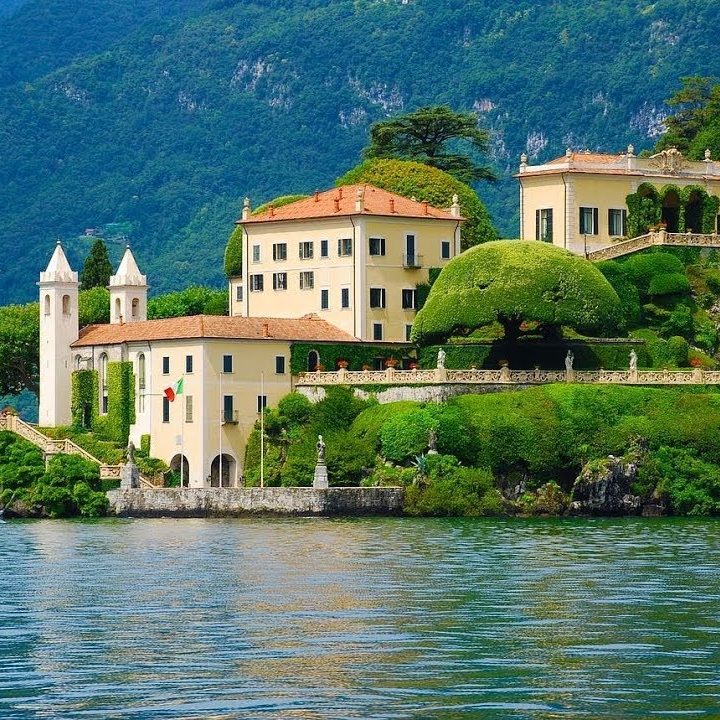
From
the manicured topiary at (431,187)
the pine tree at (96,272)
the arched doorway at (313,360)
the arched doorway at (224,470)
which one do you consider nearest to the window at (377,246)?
the arched doorway at (313,360)

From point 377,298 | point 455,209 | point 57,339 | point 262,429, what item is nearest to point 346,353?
point 377,298

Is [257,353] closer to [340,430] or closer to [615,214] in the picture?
[340,430]

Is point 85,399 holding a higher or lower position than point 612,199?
lower

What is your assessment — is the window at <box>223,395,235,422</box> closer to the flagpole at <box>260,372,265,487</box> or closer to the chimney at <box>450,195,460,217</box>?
the flagpole at <box>260,372,265,487</box>

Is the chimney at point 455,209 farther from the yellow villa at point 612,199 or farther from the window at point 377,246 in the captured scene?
the window at point 377,246

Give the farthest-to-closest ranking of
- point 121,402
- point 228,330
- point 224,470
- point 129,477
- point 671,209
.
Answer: point 671,209, point 121,402, point 228,330, point 224,470, point 129,477

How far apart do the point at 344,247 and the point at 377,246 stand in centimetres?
135

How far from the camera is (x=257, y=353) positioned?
101000 mm

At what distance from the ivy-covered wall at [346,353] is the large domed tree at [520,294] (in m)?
4.19

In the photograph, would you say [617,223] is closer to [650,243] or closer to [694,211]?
[694,211]

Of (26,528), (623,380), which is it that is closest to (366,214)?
(623,380)

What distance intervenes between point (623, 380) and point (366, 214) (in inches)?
549

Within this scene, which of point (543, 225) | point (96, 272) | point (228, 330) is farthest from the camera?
point (96, 272)

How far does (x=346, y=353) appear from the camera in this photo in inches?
4072
